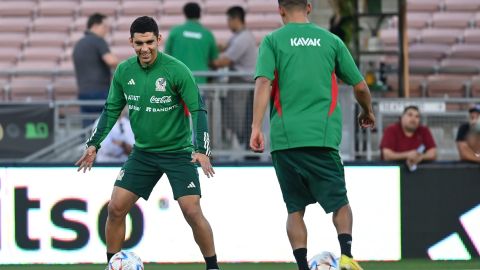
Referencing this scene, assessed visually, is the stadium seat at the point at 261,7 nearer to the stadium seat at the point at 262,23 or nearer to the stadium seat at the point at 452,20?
the stadium seat at the point at 262,23

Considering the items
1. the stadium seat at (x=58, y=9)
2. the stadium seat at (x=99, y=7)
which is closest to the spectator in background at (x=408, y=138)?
the stadium seat at (x=99, y=7)

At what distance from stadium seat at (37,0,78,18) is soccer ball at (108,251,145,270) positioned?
47.2ft

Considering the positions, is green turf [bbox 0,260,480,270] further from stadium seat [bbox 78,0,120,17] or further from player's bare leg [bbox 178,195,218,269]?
stadium seat [bbox 78,0,120,17]

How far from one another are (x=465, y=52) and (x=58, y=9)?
25.2ft

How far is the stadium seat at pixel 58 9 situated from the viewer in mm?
23203

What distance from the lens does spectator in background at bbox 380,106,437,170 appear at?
554 inches

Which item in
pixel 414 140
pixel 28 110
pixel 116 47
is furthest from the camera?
pixel 116 47

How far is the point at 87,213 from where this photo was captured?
12.4m

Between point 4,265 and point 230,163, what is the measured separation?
7.84ft

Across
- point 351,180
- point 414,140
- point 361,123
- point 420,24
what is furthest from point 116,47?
point 361,123

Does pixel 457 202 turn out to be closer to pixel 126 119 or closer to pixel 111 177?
pixel 111 177

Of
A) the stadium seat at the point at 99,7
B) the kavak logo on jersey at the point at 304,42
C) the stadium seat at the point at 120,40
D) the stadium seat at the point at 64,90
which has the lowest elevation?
the stadium seat at the point at 64,90

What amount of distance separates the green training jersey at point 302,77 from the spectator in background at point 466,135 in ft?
17.7

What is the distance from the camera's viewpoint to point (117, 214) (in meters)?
9.41
